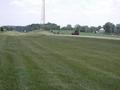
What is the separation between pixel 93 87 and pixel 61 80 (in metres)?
1.46

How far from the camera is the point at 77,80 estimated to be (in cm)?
979

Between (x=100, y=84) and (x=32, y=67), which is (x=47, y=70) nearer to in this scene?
(x=32, y=67)

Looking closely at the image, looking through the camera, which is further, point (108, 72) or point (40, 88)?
point (108, 72)

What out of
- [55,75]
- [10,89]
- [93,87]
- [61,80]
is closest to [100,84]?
[93,87]

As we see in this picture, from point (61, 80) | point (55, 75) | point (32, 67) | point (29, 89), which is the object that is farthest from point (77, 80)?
point (32, 67)

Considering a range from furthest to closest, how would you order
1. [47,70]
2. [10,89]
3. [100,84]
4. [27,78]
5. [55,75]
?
[47,70], [55,75], [27,78], [100,84], [10,89]

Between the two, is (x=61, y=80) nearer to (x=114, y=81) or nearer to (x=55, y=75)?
(x=55, y=75)

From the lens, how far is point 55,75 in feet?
35.1

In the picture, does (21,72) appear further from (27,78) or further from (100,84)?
(100,84)

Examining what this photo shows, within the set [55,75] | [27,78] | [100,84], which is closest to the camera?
[100,84]

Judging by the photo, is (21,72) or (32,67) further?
(32,67)

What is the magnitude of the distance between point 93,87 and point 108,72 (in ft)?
10.4

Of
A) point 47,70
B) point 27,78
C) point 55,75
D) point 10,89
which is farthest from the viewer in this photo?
point 47,70

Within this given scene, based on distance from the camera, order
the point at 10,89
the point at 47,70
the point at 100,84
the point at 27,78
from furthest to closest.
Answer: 1. the point at 47,70
2. the point at 27,78
3. the point at 100,84
4. the point at 10,89
